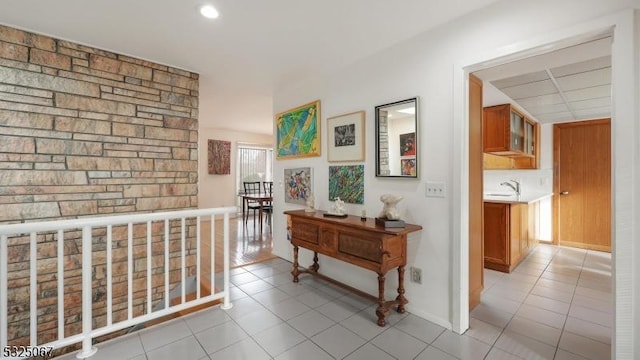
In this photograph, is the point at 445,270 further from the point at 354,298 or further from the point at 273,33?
the point at 273,33

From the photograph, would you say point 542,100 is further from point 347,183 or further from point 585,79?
point 347,183

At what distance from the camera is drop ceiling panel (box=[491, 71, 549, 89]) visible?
2.64 meters

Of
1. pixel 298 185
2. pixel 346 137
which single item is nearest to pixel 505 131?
pixel 346 137

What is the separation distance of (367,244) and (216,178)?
581 centimetres

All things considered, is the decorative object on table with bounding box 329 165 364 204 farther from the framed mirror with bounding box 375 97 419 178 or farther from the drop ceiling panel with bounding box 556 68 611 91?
the drop ceiling panel with bounding box 556 68 611 91

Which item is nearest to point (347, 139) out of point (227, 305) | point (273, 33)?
point (273, 33)

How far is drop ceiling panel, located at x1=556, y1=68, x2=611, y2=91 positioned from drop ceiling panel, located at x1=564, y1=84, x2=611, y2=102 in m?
0.13

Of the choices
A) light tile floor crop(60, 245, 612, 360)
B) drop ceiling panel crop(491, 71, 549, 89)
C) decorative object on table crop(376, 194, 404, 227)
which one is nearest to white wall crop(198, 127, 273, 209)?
light tile floor crop(60, 245, 612, 360)

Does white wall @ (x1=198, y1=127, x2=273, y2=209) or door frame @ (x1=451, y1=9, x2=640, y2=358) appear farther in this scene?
white wall @ (x1=198, y1=127, x2=273, y2=209)

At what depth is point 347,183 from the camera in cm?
294

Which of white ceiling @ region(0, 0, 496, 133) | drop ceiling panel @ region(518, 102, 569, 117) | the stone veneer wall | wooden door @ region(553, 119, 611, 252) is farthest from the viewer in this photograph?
wooden door @ region(553, 119, 611, 252)

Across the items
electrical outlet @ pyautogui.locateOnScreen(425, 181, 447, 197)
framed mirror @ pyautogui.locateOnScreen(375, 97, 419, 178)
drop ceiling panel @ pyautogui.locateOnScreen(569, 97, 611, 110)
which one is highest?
drop ceiling panel @ pyautogui.locateOnScreen(569, 97, 611, 110)

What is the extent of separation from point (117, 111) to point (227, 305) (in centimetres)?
220

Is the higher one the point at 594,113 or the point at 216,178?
the point at 594,113
